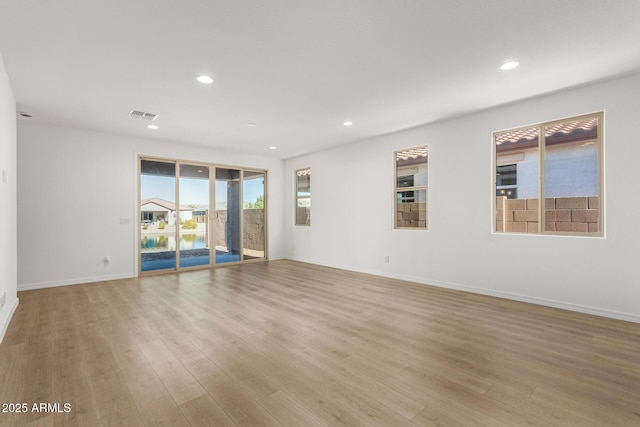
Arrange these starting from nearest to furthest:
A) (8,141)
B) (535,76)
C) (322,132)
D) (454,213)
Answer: (535,76)
(8,141)
(454,213)
(322,132)

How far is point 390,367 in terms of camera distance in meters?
2.34

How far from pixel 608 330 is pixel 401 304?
207 cm

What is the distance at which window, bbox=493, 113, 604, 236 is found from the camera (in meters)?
3.69

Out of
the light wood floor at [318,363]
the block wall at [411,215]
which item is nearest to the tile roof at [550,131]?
the block wall at [411,215]

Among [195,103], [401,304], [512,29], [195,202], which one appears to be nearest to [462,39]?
[512,29]

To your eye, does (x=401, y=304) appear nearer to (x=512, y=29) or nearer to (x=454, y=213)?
(x=454, y=213)

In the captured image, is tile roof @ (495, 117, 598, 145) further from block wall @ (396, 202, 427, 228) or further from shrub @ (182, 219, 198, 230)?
shrub @ (182, 219, 198, 230)

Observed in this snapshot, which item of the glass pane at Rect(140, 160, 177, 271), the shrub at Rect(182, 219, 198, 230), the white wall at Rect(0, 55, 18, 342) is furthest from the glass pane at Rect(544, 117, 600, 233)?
the glass pane at Rect(140, 160, 177, 271)

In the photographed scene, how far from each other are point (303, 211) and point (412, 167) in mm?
3271


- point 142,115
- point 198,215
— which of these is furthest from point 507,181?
point 198,215

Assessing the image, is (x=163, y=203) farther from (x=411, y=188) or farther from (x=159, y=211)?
(x=411, y=188)

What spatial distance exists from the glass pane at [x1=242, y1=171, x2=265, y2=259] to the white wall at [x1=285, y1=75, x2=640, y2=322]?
1.48 m

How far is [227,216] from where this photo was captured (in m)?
7.32

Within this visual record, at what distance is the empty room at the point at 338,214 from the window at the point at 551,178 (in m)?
0.03
